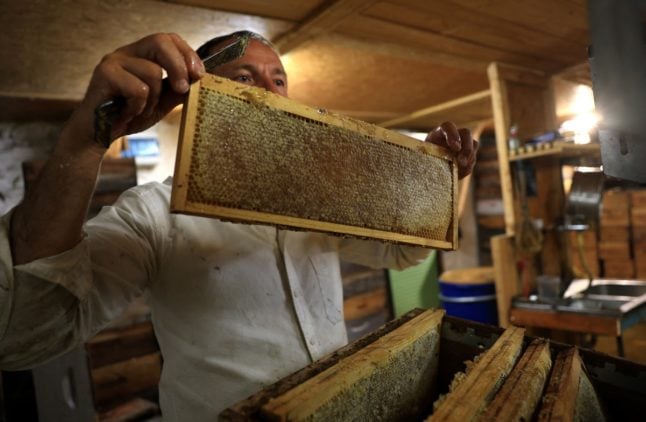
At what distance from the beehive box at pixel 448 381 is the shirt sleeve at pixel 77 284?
1.67 ft

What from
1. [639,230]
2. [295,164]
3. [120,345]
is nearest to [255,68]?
[295,164]

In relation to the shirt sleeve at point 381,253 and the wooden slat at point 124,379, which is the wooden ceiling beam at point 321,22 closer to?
A: the shirt sleeve at point 381,253

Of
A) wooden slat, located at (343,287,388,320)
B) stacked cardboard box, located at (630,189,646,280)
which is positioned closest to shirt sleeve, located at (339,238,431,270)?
wooden slat, located at (343,287,388,320)

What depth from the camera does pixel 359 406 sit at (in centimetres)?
88

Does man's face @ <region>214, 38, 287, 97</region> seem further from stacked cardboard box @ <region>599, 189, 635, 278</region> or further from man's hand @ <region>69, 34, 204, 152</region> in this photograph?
stacked cardboard box @ <region>599, 189, 635, 278</region>

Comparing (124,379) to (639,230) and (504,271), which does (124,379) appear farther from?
(639,230)

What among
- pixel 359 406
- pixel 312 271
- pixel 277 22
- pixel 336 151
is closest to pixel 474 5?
pixel 277 22

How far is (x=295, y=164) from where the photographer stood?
1.03 m

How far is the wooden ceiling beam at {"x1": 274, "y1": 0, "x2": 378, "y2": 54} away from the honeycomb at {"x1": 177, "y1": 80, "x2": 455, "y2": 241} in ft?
3.07

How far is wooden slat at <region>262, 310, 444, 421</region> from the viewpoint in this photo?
2.46 feet

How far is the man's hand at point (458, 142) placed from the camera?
1.43m

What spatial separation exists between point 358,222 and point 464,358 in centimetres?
55

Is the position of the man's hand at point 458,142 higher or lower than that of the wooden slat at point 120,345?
higher

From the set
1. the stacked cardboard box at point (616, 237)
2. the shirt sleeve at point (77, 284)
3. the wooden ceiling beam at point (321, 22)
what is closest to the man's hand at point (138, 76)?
the shirt sleeve at point (77, 284)
